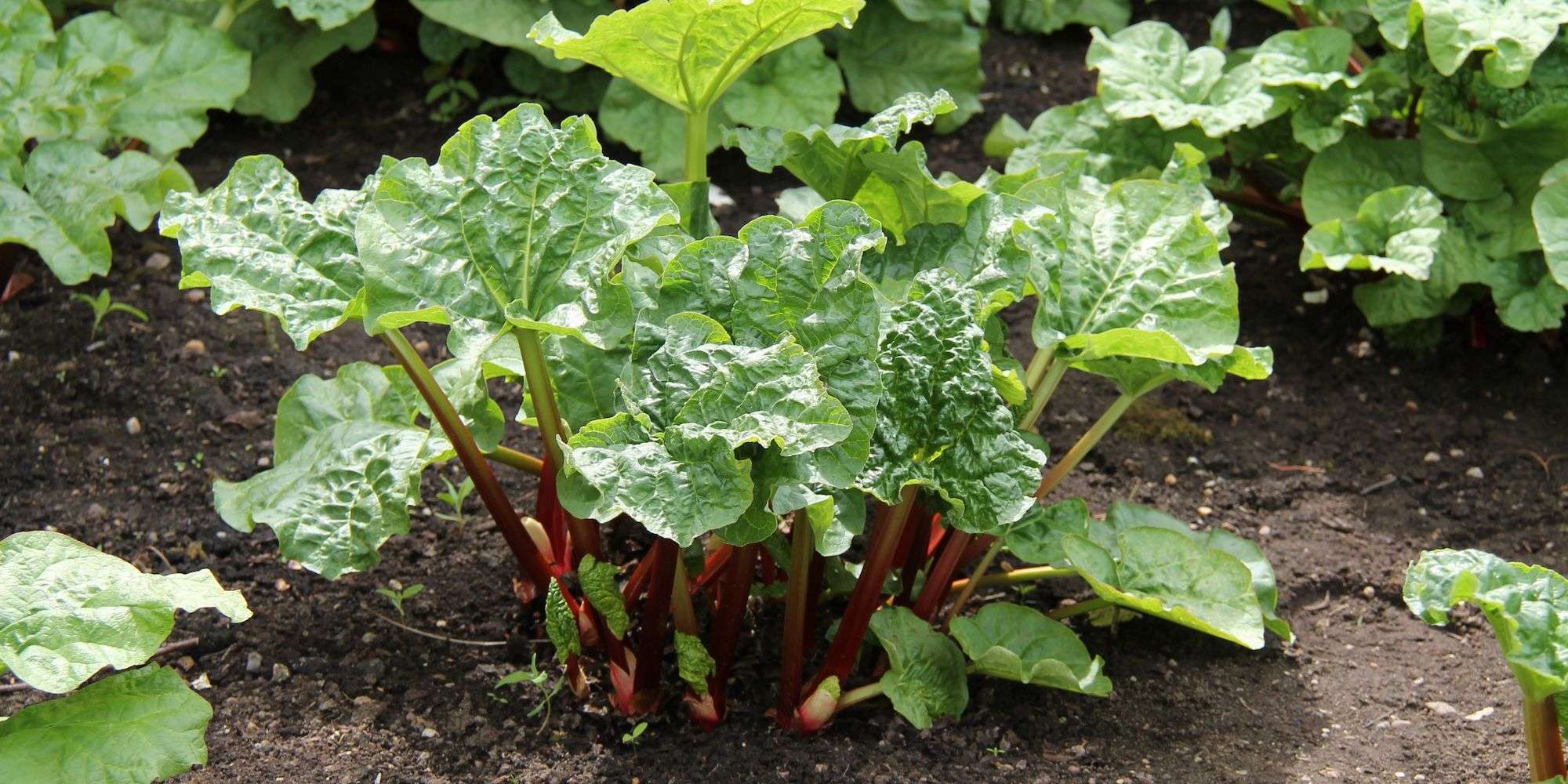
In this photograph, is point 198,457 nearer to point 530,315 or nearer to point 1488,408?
point 530,315

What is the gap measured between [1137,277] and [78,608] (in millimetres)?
1594

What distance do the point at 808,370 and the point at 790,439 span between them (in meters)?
0.10

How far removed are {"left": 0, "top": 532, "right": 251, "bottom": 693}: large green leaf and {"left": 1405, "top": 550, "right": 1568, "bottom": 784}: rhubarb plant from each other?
Answer: 159cm

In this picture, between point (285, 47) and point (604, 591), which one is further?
point (285, 47)

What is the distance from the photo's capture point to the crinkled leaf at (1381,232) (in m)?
2.88

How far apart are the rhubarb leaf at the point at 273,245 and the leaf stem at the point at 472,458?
110mm

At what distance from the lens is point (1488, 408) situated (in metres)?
3.19

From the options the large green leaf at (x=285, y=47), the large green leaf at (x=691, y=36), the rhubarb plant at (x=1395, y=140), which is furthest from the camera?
the large green leaf at (x=285, y=47)

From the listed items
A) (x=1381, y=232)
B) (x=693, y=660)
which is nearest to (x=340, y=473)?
(x=693, y=660)

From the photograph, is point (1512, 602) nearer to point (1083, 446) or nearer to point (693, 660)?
point (1083, 446)

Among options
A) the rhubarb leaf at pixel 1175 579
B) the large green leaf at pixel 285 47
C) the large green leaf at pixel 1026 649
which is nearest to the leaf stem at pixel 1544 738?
the rhubarb leaf at pixel 1175 579

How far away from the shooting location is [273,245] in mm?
2115

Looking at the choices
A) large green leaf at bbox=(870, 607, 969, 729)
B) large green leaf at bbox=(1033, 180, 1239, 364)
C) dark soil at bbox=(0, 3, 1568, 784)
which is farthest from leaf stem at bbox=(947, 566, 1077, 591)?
large green leaf at bbox=(1033, 180, 1239, 364)

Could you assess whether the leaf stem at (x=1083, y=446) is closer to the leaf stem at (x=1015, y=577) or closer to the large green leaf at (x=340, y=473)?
the leaf stem at (x=1015, y=577)
